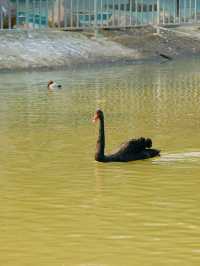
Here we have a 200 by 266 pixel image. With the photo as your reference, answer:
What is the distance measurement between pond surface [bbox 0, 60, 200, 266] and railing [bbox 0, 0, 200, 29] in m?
17.7

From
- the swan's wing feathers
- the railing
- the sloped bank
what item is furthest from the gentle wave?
the railing

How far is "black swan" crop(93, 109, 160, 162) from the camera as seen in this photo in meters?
15.0

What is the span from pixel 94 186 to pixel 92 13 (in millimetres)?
33999

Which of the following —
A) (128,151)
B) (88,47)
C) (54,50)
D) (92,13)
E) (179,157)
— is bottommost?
(88,47)

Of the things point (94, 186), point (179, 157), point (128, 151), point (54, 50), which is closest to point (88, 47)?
point (54, 50)

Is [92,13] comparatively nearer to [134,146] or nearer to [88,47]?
[88,47]

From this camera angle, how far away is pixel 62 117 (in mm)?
21062

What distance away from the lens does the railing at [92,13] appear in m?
42.6

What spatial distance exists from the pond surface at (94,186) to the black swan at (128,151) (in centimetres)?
13

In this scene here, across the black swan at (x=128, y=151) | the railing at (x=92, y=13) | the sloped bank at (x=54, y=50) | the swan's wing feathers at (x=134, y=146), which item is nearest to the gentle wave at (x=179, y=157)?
the black swan at (x=128, y=151)

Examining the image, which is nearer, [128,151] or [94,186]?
[94,186]

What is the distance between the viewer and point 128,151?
1509 cm

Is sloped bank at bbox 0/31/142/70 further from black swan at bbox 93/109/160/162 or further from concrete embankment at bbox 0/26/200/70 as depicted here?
black swan at bbox 93/109/160/162

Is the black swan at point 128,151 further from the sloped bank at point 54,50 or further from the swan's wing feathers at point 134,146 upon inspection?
the sloped bank at point 54,50
